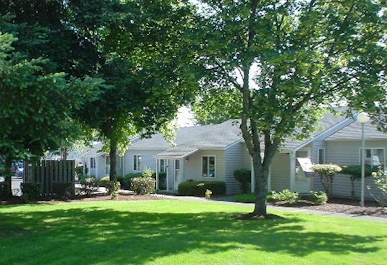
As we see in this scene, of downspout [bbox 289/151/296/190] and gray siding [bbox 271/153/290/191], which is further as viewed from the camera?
gray siding [bbox 271/153/290/191]

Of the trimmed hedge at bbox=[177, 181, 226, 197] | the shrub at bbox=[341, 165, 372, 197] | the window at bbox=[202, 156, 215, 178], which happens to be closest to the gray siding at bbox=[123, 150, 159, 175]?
the window at bbox=[202, 156, 215, 178]

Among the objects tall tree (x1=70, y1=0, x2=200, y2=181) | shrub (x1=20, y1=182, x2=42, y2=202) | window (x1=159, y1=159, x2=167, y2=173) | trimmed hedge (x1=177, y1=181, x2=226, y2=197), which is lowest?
trimmed hedge (x1=177, y1=181, x2=226, y2=197)

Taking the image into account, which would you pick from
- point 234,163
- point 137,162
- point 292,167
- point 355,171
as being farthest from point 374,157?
point 137,162

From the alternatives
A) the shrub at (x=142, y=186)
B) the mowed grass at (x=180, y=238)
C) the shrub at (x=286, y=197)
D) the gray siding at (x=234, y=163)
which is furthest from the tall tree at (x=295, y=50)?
the gray siding at (x=234, y=163)

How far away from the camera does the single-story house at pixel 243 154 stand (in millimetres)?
22719

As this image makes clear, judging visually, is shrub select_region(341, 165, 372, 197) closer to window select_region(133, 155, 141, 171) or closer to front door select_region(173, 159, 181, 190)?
front door select_region(173, 159, 181, 190)

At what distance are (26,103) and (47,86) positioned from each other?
2.03ft

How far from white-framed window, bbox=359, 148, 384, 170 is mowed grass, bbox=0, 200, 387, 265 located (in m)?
7.77

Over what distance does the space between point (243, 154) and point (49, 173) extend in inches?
474

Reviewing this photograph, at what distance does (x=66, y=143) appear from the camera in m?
9.81

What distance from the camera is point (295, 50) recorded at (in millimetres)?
12922

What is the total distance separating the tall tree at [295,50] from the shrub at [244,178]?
1183 cm

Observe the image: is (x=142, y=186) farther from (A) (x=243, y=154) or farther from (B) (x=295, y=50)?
(B) (x=295, y=50)

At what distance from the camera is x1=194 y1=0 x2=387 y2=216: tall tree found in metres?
12.8
